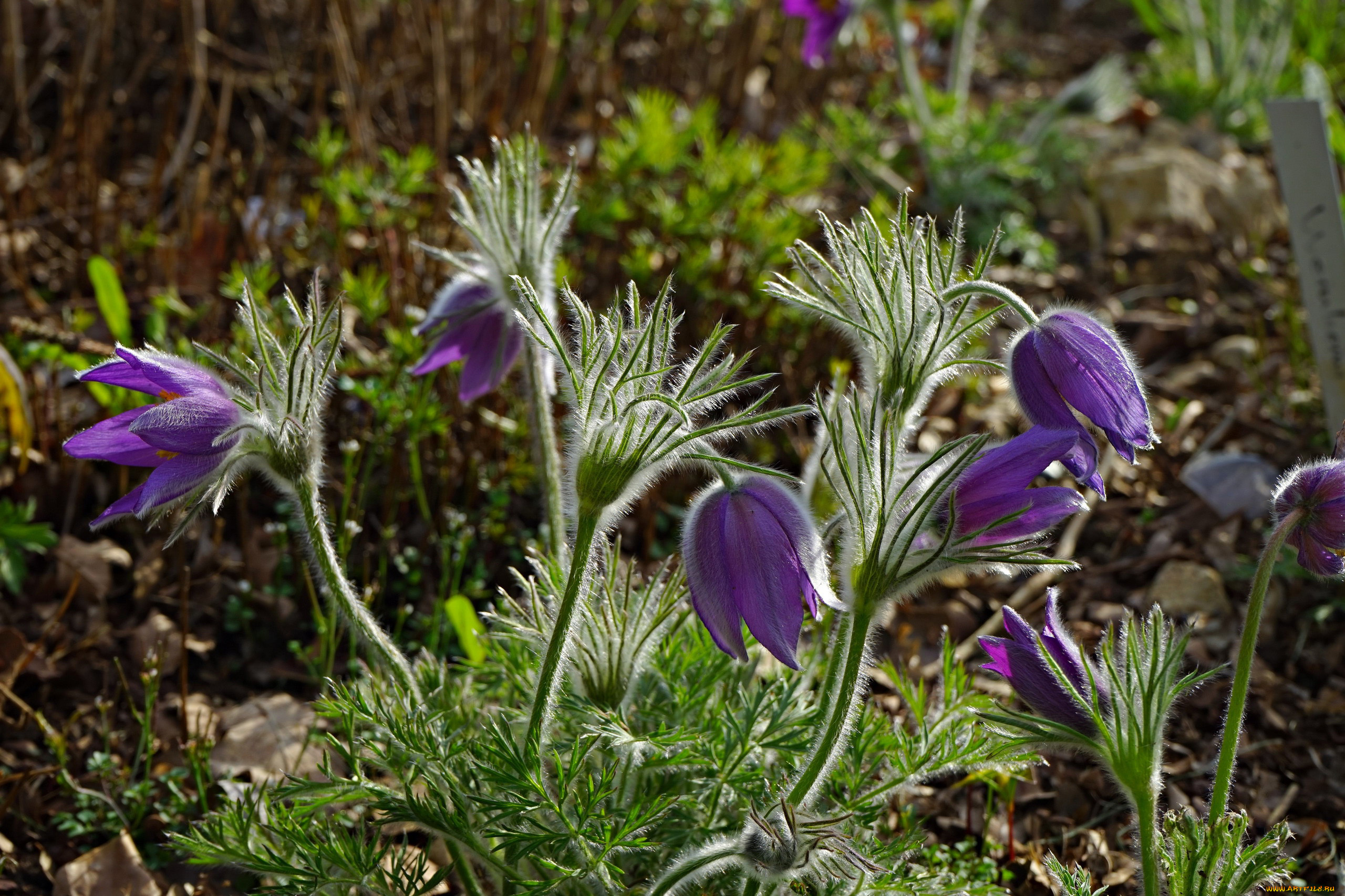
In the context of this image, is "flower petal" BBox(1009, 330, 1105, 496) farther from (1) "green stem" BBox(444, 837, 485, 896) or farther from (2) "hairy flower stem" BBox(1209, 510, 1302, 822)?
(1) "green stem" BBox(444, 837, 485, 896)

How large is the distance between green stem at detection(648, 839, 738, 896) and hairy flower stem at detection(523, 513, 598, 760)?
0.20 m

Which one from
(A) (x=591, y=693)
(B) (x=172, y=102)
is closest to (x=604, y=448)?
(A) (x=591, y=693)

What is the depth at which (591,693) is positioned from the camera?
1.55 metres

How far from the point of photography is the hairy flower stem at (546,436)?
5.72 ft

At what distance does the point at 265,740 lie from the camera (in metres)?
2.03

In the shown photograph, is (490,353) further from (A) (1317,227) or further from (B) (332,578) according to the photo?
(A) (1317,227)

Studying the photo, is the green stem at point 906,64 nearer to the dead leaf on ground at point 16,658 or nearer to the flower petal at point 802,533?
the flower petal at point 802,533

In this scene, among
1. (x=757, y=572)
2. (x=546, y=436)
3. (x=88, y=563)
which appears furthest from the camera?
(x=88, y=563)

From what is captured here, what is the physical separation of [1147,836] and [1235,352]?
231cm

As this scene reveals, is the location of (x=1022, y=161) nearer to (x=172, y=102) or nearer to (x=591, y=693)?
(x=172, y=102)

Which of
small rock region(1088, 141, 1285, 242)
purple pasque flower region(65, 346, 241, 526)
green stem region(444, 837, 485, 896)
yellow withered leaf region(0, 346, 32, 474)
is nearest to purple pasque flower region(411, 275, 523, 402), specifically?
purple pasque flower region(65, 346, 241, 526)

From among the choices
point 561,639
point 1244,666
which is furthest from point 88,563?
point 1244,666

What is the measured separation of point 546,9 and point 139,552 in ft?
7.64

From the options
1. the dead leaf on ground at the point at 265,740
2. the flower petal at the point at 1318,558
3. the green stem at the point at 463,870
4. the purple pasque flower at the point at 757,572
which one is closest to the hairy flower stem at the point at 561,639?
the purple pasque flower at the point at 757,572
